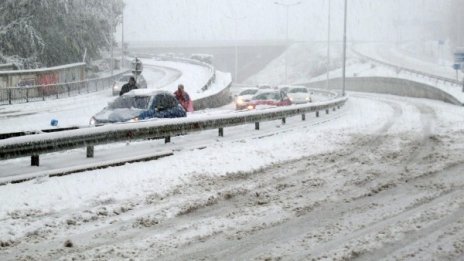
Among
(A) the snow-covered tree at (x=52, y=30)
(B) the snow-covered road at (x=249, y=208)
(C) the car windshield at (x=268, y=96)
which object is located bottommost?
(B) the snow-covered road at (x=249, y=208)

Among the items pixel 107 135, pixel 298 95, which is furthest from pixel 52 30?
pixel 107 135

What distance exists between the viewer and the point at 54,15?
4484 centimetres

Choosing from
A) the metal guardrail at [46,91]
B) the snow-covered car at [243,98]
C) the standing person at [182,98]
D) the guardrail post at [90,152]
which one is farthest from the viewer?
the metal guardrail at [46,91]

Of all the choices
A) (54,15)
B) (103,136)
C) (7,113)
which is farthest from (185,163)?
(54,15)

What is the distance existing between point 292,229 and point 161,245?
1.87 meters

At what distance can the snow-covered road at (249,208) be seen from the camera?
6762mm

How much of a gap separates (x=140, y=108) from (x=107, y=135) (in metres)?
4.56

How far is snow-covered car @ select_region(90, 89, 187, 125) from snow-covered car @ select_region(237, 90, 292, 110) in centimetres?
1061

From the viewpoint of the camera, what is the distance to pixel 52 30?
45.2m

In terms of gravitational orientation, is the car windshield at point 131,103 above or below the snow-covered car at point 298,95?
above

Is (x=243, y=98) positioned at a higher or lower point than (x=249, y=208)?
higher

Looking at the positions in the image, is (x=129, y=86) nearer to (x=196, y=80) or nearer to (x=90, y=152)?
(x=90, y=152)

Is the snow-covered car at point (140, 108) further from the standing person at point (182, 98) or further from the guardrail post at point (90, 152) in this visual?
the guardrail post at point (90, 152)

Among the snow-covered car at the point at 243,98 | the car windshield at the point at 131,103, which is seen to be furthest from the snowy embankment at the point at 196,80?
the car windshield at the point at 131,103
